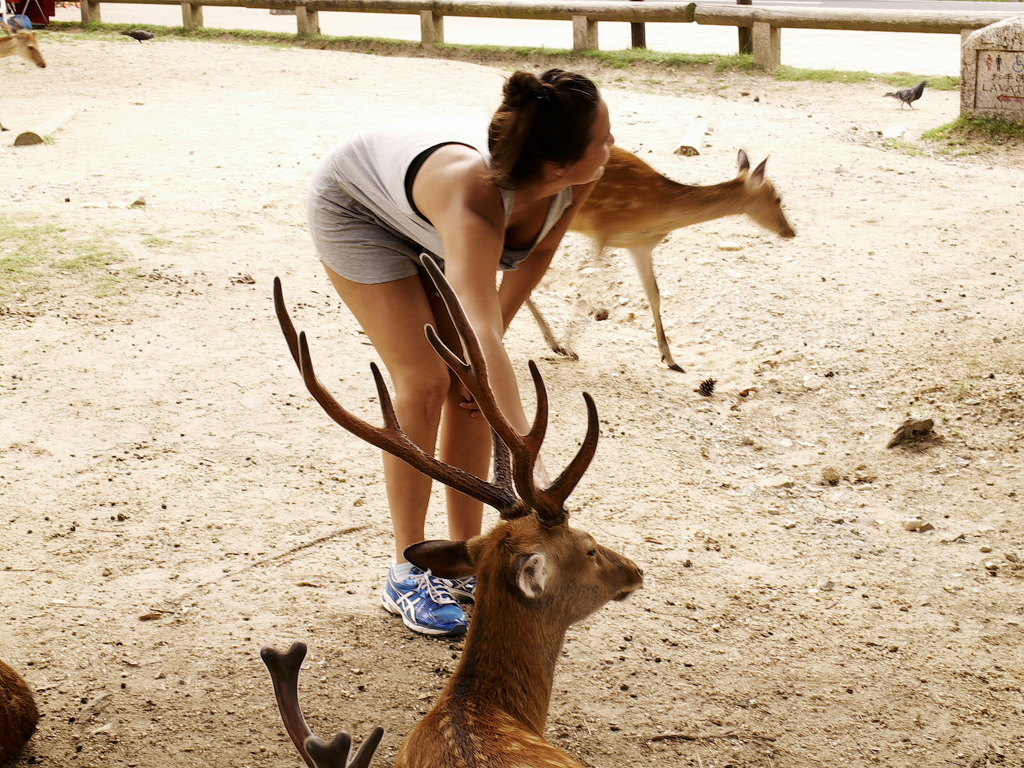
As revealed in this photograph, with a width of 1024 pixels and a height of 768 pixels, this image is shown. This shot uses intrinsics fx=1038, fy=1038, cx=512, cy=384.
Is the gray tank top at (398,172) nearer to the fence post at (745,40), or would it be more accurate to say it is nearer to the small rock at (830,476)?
the small rock at (830,476)

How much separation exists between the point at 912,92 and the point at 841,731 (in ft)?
25.7

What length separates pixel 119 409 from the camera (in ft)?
14.1

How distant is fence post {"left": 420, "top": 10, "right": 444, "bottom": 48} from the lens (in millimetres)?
13047

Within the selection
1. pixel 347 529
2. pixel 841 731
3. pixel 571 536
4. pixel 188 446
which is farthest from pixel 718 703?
pixel 188 446

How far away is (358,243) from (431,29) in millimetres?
11251

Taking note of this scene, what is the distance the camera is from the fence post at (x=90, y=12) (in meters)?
15.4

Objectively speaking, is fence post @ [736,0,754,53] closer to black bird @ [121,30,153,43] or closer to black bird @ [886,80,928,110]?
black bird @ [886,80,928,110]

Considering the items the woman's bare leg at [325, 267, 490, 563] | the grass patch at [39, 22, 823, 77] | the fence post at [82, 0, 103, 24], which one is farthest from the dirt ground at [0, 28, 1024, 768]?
the fence post at [82, 0, 103, 24]

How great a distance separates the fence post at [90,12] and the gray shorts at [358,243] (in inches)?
575

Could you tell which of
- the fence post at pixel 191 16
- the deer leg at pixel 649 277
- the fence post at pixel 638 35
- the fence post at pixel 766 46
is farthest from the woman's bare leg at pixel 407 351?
the fence post at pixel 191 16

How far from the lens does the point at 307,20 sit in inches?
555

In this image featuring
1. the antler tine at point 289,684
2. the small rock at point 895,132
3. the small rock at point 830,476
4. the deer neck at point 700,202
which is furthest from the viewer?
the small rock at point 895,132

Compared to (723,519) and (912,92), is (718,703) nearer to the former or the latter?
(723,519)

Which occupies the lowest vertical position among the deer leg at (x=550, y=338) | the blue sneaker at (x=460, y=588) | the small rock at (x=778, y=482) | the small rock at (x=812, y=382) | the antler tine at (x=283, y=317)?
the small rock at (x=778, y=482)
